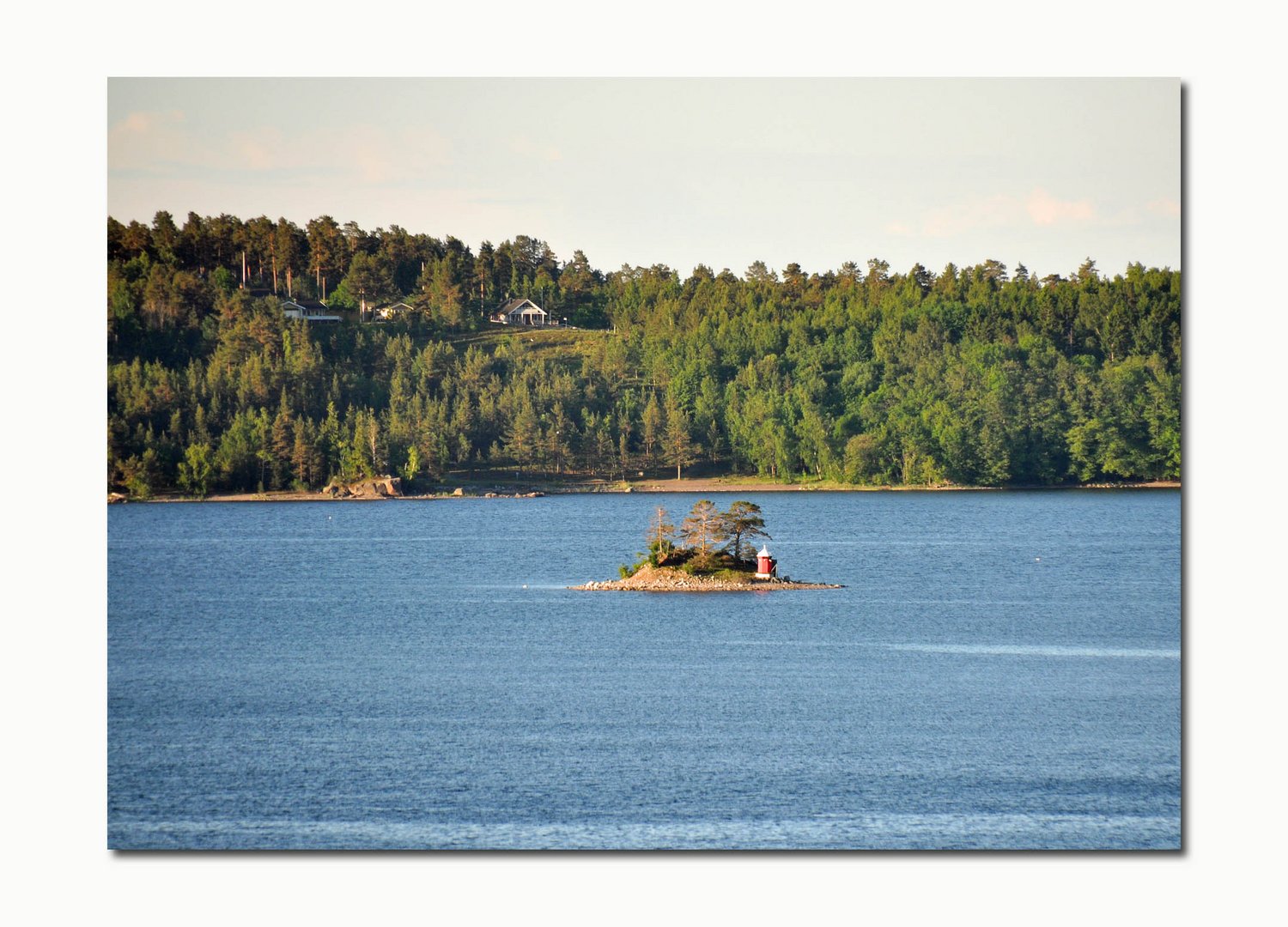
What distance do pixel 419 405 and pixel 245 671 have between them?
54656 mm

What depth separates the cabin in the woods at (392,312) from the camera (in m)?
84.1

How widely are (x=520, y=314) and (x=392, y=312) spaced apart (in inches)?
391

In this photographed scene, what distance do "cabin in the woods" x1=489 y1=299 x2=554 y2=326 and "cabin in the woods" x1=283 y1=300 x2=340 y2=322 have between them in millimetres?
12504

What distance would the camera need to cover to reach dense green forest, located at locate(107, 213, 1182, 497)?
63562mm

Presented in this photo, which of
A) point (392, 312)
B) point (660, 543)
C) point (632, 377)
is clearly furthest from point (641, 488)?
point (660, 543)

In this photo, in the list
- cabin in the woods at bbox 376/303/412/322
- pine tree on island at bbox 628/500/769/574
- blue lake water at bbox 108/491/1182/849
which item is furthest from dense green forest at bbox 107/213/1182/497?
pine tree on island at bbox 628/500/769/574

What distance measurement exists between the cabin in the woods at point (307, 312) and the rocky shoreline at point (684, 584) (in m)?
39.5

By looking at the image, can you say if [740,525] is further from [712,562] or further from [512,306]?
[512,306]

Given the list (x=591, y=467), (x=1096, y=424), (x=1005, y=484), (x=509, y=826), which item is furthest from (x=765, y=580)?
(x=591, y=467)

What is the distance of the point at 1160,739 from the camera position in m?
22.4

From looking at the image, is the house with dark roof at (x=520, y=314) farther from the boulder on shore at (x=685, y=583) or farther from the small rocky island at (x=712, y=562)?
the boulder on shore at (x=685, y=583)

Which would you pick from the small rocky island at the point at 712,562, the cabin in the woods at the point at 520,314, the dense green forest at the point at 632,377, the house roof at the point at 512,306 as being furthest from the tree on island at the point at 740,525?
the house roof at the point at 512,306

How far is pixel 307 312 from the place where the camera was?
3086 inches

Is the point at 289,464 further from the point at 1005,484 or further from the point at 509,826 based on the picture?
the point at 509,826
